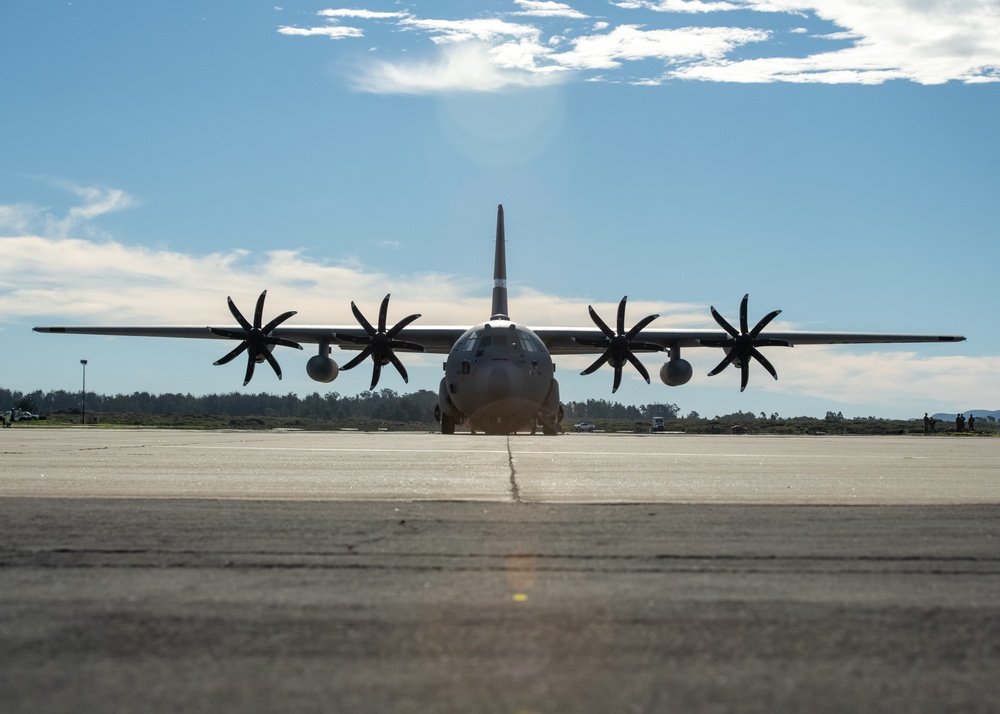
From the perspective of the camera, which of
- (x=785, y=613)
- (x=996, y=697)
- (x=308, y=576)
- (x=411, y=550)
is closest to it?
(x=996, y=697)

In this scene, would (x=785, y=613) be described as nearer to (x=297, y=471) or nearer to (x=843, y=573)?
(x=843, y=573)

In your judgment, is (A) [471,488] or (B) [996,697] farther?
(A) [471,488]

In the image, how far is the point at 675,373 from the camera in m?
41.8

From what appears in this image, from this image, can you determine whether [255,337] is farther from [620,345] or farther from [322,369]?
[620,345]

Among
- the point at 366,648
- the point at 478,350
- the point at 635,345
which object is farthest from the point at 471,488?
the point at 635,345

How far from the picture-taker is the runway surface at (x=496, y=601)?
3527 mm

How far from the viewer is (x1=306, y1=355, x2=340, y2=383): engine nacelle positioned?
4150 cm

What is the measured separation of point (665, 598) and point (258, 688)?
236 cm

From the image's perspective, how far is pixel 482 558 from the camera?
6270 millimetres

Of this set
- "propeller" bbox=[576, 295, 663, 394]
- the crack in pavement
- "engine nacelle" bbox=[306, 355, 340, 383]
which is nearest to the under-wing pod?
"engine nacelle" bbox=[306, 355, 340, 383]

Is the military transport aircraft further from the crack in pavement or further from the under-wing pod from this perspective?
the crack in pavement

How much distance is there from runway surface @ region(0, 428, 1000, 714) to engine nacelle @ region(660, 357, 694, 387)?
103 feet

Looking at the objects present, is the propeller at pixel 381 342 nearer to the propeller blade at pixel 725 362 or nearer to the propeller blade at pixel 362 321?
the propeller blade at pixel 362 321

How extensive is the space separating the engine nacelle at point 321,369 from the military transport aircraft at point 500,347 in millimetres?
44
